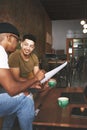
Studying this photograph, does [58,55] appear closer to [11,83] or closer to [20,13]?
[20,13]

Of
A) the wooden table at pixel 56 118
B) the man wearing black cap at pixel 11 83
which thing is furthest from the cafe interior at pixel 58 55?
the man wearing black cap at pixel 11 83

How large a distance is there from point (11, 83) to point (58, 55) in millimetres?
9779

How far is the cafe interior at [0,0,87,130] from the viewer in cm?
154

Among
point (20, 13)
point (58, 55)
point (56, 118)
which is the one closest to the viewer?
point (56, 118)

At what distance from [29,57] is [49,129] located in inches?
84.4

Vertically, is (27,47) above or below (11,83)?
above

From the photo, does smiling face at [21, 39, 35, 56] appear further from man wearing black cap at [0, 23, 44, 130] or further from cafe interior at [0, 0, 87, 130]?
man wearing black cap at [0, 23, 44, 130]

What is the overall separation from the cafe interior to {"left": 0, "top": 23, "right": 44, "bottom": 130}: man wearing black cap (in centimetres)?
15

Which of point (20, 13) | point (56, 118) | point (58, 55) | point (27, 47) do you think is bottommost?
point (58, 55)

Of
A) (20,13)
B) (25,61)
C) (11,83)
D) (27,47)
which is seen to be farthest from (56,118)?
(20,13)

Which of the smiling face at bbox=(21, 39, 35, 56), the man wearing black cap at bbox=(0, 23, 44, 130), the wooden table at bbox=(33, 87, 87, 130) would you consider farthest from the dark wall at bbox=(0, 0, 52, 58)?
the wooden table at bbox=(33, 87, 87, 130)

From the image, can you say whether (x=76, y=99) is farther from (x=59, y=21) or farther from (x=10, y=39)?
(x=59, y=21)

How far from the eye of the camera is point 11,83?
1.54 metres

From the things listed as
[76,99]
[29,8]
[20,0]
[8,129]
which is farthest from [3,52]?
[29,8]
